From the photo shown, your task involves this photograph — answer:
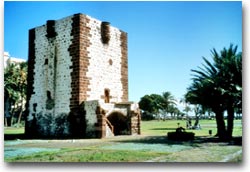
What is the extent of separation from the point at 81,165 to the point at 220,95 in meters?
4.19

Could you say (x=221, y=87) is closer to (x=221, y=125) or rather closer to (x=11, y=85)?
(x=221, y=125)

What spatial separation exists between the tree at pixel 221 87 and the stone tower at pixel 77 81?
3.29 meters

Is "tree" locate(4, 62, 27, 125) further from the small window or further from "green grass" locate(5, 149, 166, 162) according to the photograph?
the small window

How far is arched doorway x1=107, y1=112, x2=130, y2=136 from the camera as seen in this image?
479 inches

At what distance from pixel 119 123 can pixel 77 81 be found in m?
2.32

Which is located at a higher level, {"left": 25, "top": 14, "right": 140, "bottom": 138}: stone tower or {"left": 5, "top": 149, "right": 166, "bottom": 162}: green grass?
{"left": 25, "top": 14, "right": 140, "bottom": 138}: stone tower

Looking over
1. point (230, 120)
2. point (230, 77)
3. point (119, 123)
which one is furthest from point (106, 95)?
point (230, 77)

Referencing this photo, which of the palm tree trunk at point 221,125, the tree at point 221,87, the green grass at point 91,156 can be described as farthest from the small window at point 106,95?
the green grass at point 91,156

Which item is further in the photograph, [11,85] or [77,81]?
[77,81]

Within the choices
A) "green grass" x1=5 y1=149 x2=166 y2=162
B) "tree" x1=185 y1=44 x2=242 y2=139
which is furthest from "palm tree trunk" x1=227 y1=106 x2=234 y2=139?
"green grass" x1=5 y1=149 x2=166 y2=162

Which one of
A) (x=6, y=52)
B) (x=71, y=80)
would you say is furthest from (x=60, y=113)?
(x=6, y=52)

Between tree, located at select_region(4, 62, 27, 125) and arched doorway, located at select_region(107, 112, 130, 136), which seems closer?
tree, located at select_region(4, 62, 27, 125)

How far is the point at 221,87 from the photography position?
8.30 meters

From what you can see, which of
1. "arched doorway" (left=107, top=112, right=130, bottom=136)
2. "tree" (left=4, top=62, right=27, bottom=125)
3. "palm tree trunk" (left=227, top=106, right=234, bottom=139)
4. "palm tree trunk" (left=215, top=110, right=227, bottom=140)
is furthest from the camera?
"arched doorway" (left=107, top=112, right=130, bottom=136)
